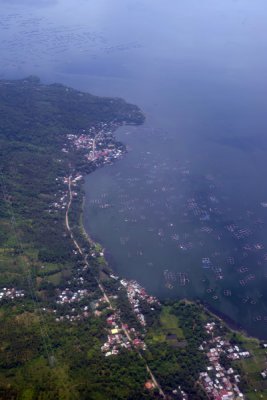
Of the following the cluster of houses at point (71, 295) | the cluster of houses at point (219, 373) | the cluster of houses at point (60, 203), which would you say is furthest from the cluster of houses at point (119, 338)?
the cluster of houses at point (60, 203)

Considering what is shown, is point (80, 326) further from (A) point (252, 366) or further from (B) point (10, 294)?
(A) point (252, 366)

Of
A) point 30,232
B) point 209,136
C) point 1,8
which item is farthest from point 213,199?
point 1,8

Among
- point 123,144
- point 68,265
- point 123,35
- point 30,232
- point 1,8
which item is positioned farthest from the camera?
point 1,8

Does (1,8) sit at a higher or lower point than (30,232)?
higher

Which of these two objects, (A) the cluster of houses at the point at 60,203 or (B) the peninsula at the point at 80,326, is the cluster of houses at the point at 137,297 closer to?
(B) the peninsula at the point at 80,326

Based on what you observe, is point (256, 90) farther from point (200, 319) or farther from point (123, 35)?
point (200, 319)

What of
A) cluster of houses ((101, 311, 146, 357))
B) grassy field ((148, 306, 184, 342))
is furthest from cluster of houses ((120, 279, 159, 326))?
cluster of houses ((101, 311, 146, 357))

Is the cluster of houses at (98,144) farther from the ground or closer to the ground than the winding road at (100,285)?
farther from the ground
